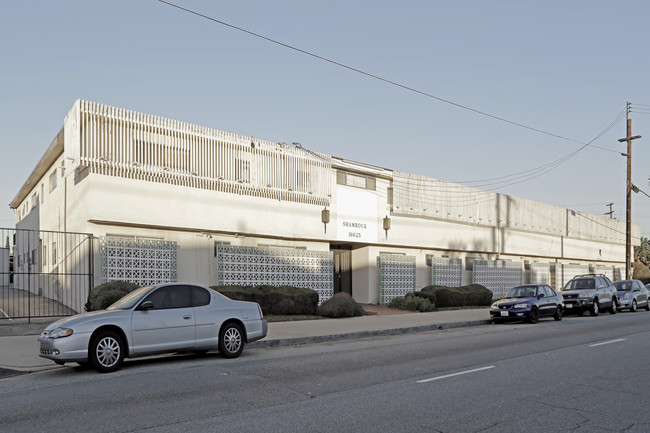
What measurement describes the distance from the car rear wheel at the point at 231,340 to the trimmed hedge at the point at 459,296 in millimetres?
16977

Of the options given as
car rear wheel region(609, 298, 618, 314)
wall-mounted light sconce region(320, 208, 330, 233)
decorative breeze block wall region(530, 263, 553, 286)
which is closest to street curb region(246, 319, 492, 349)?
wall-mounted light sconce region(320, 208, 330, 233)

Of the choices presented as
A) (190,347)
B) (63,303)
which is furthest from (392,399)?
(63,303)

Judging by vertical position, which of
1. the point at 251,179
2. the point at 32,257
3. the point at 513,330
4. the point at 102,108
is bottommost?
the point at 513,330

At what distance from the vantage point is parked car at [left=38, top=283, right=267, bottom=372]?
1043 centimetres

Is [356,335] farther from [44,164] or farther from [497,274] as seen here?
[497,274]

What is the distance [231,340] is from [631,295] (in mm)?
24517

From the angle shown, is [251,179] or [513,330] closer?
[513,330]

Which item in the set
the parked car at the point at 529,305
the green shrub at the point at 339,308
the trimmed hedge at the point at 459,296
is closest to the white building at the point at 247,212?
the trimmed hedge at the point at 459,296

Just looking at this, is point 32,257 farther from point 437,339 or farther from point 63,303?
point 437,339

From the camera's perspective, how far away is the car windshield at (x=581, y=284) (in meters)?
26.6

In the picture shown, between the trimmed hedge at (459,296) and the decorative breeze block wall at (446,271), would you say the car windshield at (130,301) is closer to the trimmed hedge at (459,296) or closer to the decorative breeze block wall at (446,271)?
the trimmed hedge at (459,296)

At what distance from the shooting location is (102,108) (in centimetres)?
1942

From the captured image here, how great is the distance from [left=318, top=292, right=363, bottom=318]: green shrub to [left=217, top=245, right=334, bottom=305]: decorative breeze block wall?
2.31 metres

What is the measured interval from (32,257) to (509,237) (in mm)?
28932
